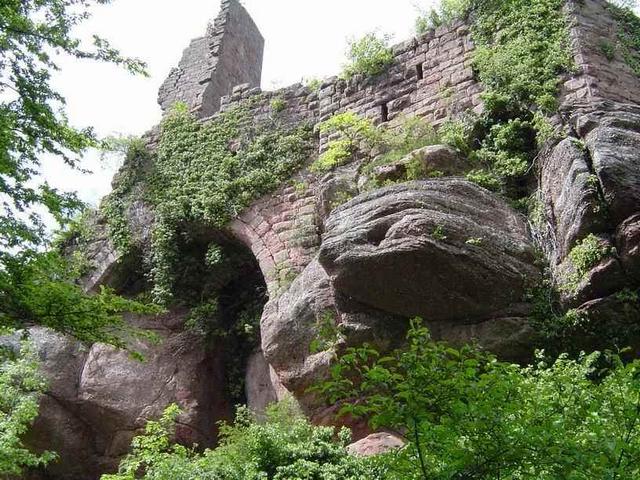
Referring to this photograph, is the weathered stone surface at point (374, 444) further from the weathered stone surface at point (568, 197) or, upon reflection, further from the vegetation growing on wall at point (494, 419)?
the weathered stone surface at point (568, 197)

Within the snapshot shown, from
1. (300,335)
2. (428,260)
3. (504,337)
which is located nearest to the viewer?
(504,337)

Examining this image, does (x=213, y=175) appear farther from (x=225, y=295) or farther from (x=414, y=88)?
(x=414, y=88)

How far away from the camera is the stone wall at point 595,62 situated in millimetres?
7770

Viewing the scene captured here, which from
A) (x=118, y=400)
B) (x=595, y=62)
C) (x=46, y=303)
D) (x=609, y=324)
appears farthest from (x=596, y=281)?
(x=118, y=400)

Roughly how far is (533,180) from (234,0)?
9.16 m

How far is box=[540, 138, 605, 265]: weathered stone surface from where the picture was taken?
6.25 m

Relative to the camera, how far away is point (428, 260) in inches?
256

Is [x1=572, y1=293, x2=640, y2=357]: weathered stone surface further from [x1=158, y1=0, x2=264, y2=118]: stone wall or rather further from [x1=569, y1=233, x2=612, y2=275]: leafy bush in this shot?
[x1=158, y1=0, x2=264, y2=118]: stone wall

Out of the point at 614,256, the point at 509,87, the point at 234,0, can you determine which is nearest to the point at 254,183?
the point at 509,87

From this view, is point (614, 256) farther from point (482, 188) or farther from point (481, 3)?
point (481, 3)

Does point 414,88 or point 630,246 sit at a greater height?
point 414,88

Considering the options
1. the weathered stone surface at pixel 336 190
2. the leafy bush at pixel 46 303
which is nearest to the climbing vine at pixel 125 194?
the weathered stone surface at pixel 336 190

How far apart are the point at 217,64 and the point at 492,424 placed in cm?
1109

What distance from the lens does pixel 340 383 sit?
155 inches
